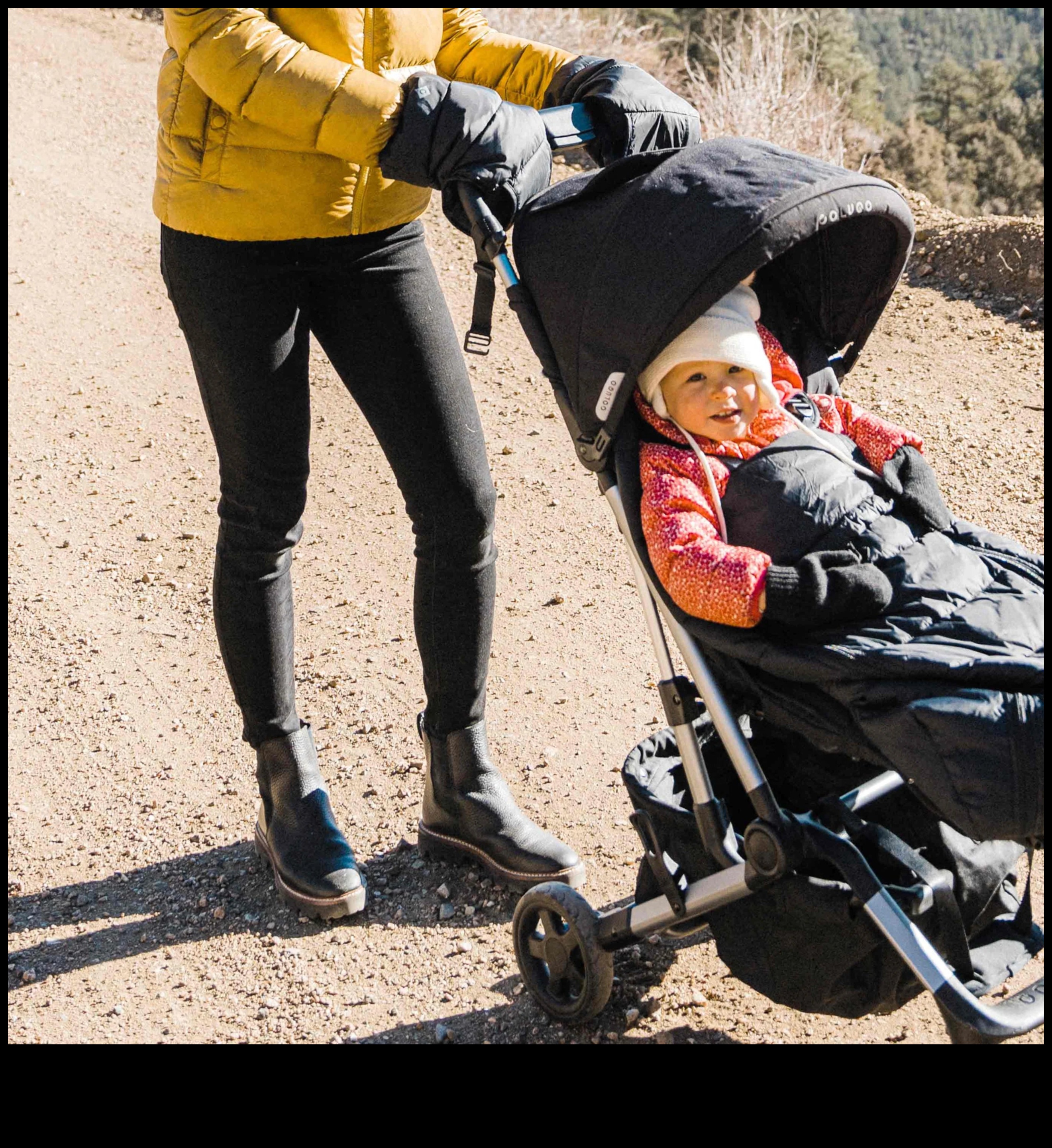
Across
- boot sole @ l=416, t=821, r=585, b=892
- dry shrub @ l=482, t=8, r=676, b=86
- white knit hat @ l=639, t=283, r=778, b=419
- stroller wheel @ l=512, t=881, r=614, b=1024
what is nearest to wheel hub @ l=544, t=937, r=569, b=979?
stroller wheel @ l=512, t=881, r=614, b=1024

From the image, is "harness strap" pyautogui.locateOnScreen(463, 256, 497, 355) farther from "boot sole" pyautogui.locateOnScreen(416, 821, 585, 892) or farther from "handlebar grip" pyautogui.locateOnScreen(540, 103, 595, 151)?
"boot sole" pyautogui.locateOnScreen(416, 821, 585, 892)

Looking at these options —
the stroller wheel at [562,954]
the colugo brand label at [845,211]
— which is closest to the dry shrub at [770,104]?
the colugo brand label at [845,211]

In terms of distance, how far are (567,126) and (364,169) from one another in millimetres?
430

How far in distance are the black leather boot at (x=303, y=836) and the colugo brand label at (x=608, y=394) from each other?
128 cm

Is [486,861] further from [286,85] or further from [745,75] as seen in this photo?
[745,75]

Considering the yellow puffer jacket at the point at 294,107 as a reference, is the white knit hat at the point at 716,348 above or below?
below

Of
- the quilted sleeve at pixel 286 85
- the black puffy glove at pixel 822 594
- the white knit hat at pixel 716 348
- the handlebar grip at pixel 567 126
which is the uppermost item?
the quilted sleeve at pixel 286 85

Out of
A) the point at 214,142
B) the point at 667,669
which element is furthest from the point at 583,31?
the point at 667,669

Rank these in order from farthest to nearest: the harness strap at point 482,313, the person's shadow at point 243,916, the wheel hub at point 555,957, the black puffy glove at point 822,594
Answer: the person's shadow at point 243,916 → the wheel hub at point 555,957 → the harness strap at point 482,313 → the black puffy glove at point 822,594

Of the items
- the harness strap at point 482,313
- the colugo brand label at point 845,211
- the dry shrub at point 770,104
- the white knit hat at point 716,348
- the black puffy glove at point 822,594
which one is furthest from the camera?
the dry shrub at point 770,104

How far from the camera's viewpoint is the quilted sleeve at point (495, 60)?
2.81 m

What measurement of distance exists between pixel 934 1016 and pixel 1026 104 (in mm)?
24129

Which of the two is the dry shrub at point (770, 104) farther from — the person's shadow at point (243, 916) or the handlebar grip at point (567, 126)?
the person's shadow at point (243, 916)
